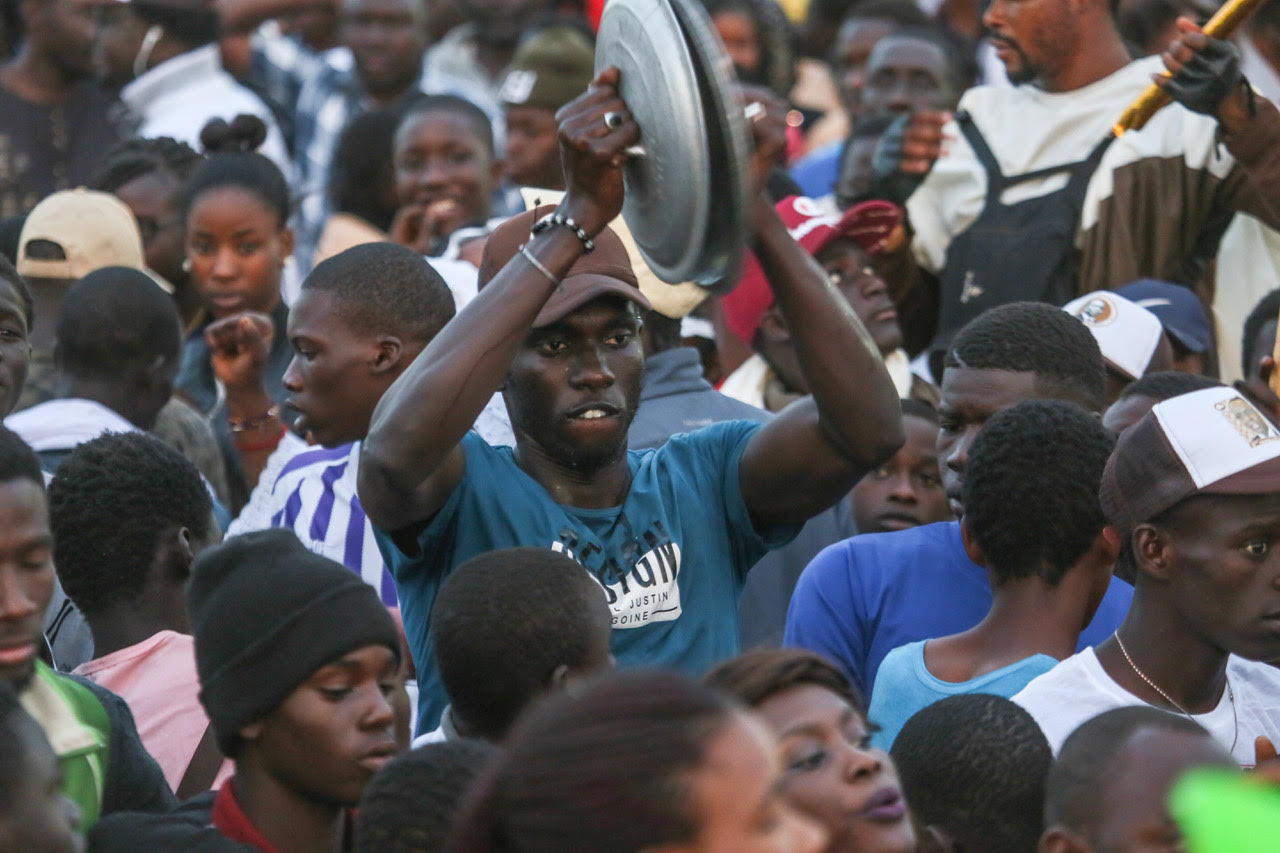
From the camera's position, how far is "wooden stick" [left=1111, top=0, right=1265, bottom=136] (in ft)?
19.9

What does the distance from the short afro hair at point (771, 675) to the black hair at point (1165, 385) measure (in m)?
2.05

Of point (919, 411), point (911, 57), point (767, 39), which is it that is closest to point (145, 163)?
point (911, 57)

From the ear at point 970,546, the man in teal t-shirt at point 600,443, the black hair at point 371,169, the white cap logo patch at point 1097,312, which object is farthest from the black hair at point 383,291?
the black hair at point 371,169

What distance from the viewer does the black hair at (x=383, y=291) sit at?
5.12 metres

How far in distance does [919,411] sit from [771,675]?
2.91 m

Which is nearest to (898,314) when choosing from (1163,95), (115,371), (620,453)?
(1163,95)

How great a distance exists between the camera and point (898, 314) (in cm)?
757

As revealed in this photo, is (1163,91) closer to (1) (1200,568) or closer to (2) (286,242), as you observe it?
(1) (1200,568)

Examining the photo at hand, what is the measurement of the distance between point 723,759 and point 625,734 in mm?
125

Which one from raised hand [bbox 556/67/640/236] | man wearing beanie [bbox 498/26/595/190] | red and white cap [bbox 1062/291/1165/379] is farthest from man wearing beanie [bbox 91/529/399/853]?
man wearing beanie [bbox 498/26/595/190]

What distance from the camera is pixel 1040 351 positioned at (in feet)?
16.8

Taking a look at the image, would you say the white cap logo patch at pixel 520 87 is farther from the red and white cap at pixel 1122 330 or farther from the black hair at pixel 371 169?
the red and white cap at pixel 1122 330

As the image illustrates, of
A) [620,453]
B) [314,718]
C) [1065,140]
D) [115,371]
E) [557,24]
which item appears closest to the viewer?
[314,718]

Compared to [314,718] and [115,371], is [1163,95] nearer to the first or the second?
[115,371]
